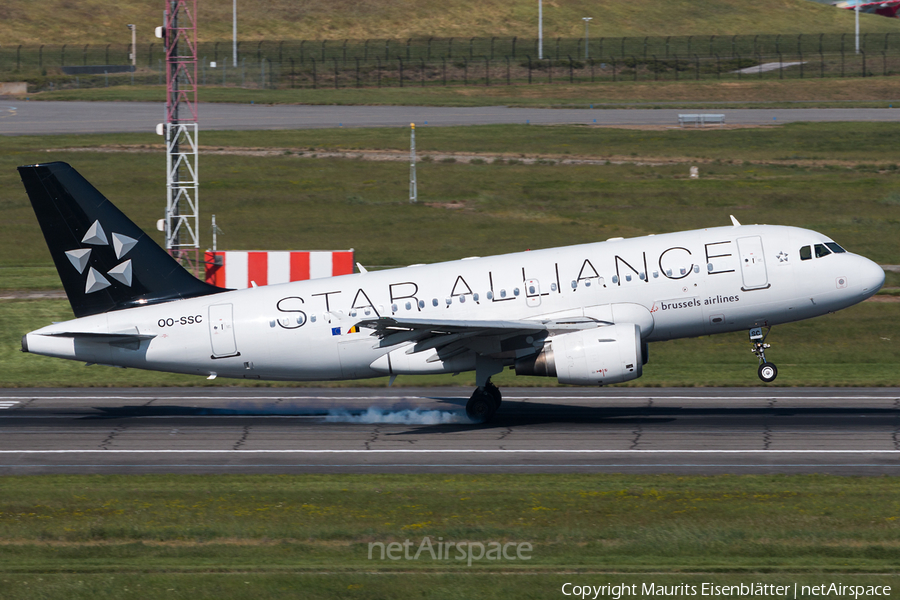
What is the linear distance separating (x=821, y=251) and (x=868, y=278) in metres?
1.56

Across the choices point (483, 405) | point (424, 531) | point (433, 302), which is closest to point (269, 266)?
point (433, 302)

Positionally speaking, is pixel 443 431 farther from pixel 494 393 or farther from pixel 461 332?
pixel 461 332

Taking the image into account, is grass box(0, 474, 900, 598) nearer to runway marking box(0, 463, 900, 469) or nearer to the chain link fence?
runway marking box(0, 463, 900, 469)

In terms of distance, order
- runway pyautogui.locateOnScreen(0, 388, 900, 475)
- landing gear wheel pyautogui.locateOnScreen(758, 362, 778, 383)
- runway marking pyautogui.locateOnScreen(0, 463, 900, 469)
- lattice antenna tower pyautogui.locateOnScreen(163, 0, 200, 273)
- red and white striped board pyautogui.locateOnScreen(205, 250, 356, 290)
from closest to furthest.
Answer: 1. runway marking pyautogui.locateOnScreen(0, 463, 900, 469)
2. runway pyautogui.locateOnScreen(0, 388, 900, 475)
3. landing gear wheel pyautogui.locateOnScreen(758, 362, 778, 383)
4. red and white striped board pyautogui.locateOnScreen(205, 250, 356, 290)
5. lattice antenna tower pyautogui.locateOnScreen(163, 0, 200, 273)

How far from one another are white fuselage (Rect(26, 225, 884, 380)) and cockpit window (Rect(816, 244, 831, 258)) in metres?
0.17

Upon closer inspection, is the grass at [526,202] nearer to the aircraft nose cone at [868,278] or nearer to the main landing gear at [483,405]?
the main landing gear at [483,405]

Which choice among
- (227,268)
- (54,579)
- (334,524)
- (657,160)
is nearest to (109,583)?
(54,579)

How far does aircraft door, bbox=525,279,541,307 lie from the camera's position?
101 ft

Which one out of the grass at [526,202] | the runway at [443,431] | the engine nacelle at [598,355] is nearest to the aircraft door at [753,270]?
the engine nacelle at [598,355]

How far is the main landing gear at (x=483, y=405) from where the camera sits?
3172cm

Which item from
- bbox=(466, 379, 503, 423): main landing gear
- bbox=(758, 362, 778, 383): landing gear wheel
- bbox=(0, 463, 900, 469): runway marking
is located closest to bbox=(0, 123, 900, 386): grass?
bbox=(466, 379, 503, 423): main landing gear

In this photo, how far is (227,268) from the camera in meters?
45.4

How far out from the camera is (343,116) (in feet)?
327

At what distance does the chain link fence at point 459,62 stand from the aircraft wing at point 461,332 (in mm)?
103044
